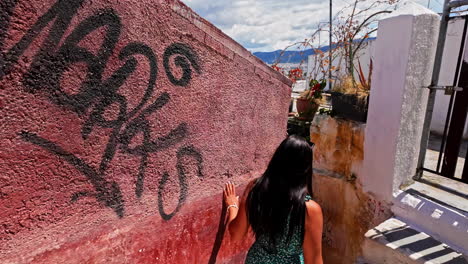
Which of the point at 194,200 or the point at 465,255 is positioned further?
the point at 465,255

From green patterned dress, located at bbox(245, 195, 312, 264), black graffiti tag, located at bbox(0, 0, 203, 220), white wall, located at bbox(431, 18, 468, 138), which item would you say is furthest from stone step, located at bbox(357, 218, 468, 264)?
white wall, located at bbox(431, 18, 468, 138)

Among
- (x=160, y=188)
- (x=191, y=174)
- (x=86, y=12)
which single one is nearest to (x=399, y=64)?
(x=191, y=174)

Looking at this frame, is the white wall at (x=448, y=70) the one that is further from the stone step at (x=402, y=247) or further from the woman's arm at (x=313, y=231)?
the woman's arm at (x=313, y=231)

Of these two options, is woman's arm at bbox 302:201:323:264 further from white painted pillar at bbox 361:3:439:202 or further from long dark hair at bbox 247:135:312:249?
white painted pillar at bbox 361:3:439:202

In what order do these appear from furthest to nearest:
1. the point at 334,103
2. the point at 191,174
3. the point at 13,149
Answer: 1. the point at 334,103
2. the point at 191,174
3. the point at 13,149

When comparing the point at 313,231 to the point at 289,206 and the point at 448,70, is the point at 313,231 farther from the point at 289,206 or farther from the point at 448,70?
the point at 448,70

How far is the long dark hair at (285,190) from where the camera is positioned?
6.12 feet

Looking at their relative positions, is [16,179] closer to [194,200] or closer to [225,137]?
[194,200]

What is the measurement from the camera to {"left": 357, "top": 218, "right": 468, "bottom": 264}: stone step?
9.26ft

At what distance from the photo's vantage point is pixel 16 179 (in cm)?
152

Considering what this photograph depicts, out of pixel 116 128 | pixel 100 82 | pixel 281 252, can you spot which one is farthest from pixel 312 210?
pixel 100 82

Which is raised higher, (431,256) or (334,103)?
(334,103)

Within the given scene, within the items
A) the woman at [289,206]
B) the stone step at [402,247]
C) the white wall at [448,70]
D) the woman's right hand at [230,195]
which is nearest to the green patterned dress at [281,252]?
the woman at [289,206]

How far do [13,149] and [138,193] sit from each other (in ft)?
2.63
